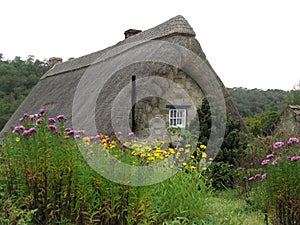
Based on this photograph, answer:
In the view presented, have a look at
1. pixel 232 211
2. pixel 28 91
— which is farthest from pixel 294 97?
pixel 232 211

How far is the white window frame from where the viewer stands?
9133mm

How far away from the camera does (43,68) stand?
2725cm

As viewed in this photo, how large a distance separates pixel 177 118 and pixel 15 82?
64.6ft

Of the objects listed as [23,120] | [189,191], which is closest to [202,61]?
[189,191]

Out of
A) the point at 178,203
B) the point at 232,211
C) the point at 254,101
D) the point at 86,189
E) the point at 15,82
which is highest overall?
the point at 15,82

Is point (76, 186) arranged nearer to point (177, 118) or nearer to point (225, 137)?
point (225, 137)

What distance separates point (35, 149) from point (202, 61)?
6421 millimetres

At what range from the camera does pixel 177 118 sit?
9.23m

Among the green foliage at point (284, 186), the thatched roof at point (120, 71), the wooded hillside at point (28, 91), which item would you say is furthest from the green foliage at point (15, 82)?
the green foliage at point (284, 186)

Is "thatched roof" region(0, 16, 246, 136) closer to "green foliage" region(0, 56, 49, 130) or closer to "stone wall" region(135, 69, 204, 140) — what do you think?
"stone wall" region(135, 69, 204, 140)

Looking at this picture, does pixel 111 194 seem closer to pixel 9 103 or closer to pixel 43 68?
pixel 9 103

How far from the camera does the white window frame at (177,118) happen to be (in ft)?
30.0

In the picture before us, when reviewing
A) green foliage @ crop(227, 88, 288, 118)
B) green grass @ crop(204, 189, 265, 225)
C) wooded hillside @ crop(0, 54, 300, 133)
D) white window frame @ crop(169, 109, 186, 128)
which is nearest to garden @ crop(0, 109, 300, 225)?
green grass @ crop(204, 189, 265, 225)

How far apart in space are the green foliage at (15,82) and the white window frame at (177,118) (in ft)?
54.6
